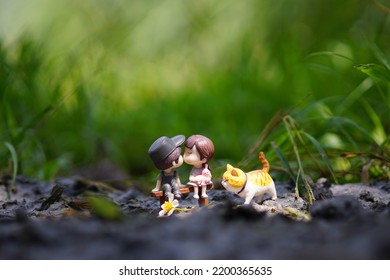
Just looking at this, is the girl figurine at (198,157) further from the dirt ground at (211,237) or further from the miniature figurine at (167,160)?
→ the dirt ground at (211,237)

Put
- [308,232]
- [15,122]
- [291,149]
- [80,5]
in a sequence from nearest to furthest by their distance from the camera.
Result: 1. [308,232]
2. [291,149]
3. [15,122]
4. [80,5]

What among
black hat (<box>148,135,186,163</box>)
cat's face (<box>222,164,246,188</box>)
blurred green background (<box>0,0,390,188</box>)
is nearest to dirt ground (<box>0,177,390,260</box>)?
cat's face (<box>222,164,246,188</box>)

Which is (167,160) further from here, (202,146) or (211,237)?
(211,237)

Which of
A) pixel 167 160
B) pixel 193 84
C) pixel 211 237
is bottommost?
pixel 211 237

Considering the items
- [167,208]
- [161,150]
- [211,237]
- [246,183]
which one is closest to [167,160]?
[161,150]

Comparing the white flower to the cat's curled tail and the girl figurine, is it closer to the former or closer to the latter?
the girl figurine

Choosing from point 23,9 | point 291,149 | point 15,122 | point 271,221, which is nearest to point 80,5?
point 23,9

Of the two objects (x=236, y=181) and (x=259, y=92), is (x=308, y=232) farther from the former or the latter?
(x=259, y=92)
